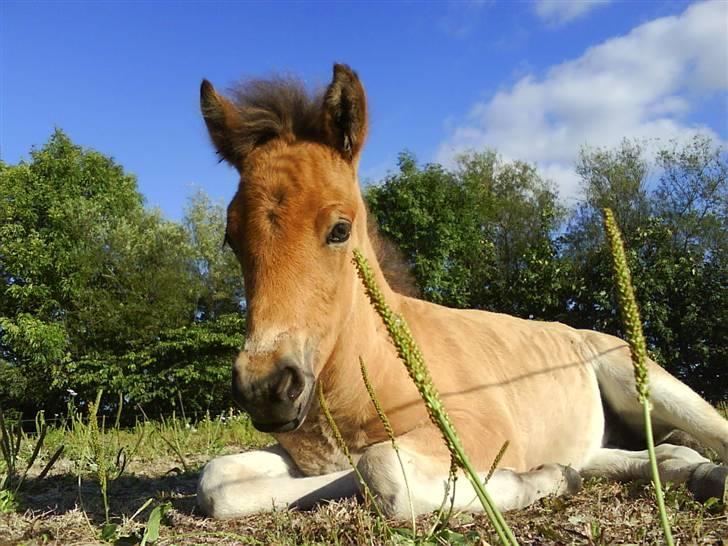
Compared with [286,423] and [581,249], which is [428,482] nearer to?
[286,423]

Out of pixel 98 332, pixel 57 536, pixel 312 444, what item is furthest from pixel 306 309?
pixel 98 332

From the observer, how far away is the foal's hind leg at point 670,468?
3.11m

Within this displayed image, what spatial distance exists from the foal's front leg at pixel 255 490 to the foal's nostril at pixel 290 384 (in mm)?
790

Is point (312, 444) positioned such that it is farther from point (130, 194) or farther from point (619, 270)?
point (130, 194)

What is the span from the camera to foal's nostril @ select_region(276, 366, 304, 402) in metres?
2.60

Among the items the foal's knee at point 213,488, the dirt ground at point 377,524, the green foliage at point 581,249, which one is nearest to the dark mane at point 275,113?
the foal's knee at point 213,488

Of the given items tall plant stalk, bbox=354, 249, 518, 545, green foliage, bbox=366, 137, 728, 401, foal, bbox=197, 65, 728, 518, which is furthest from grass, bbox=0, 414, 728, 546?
green foliage, bbox=366, 137, 728, 401

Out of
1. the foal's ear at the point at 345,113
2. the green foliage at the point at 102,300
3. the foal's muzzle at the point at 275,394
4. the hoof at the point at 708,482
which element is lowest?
the hoof at the point at 708,482

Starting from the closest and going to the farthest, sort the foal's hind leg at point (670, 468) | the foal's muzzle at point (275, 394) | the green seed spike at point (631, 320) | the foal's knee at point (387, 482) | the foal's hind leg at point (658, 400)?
the green seed spike at point (631, 320)
the foal's muzzle at point (275, 394)
the foal's knee at point (387, 482)
the foal's hind leg at point (670, 468)
the foal's hind leg at point (658, 400)

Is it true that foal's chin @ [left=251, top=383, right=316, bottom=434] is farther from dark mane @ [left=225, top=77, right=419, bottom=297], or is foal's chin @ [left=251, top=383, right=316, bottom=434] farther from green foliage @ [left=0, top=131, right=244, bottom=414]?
green foliage @ [left=0, top=131, right=244, bottom=414]

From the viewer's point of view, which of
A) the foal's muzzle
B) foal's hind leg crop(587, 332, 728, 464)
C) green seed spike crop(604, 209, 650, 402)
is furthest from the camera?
foal's hind leg crop(587, 332, 728, 464)

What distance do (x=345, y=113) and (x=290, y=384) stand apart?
177 cm

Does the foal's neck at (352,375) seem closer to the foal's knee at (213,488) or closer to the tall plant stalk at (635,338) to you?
the foal's knee at (213,488)

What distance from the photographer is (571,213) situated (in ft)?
109
